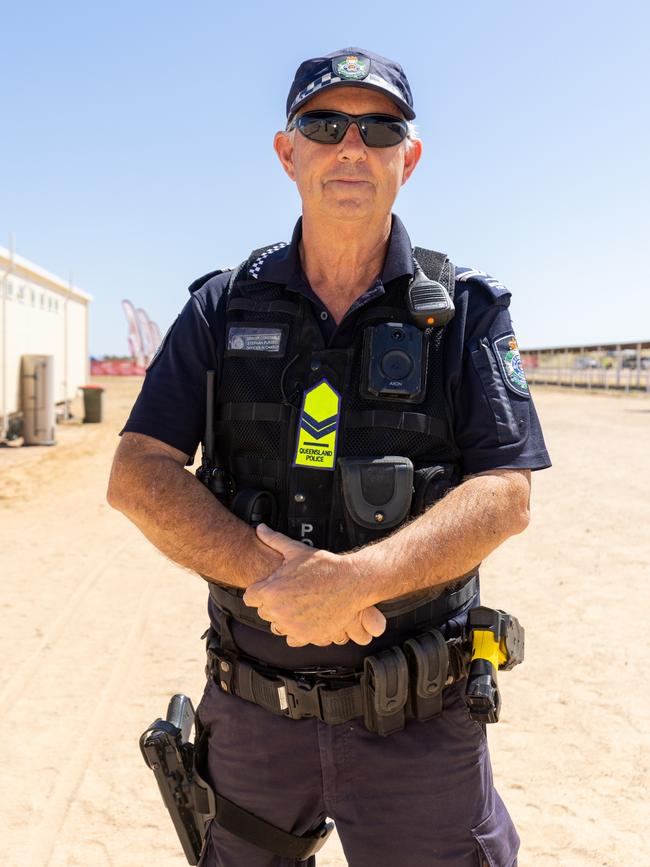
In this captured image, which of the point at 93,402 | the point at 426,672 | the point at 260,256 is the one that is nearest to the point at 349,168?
the point at 260,256

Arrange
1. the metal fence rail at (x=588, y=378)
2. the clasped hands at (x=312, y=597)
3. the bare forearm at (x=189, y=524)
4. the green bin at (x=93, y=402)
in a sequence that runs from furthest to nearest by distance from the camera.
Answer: the metal fence rail at (x=588, y=378) → the green bin at (x=93, y=402) → the bare forearm at (x=189, y=524) → the clasped hands at (x=312, y=597)

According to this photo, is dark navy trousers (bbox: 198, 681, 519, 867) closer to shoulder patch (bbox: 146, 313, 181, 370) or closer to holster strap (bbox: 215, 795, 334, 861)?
holster strap (bbox: 215, 795, 334, 861)

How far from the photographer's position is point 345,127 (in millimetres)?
1815

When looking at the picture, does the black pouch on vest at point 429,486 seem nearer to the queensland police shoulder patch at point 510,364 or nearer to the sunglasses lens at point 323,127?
the queensland police shoulder patch at point 510,364

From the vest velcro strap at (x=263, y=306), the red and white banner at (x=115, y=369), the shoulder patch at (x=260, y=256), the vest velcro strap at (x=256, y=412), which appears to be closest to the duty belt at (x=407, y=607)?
the vest velcro strap at (x=256, y=412)

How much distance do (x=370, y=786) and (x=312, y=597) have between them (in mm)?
517

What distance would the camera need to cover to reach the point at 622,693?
451 centimetres

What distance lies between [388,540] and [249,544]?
0.97ft

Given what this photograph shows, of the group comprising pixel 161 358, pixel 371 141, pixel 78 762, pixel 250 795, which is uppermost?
pixel 371 141

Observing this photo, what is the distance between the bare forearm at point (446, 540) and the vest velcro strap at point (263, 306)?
1.97 feet

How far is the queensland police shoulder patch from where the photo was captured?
1768 millimetres

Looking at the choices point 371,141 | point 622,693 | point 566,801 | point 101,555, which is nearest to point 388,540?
point 371,141

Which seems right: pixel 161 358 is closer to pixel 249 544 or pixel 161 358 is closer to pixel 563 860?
pixel 249 544

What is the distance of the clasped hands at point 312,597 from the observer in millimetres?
1549
